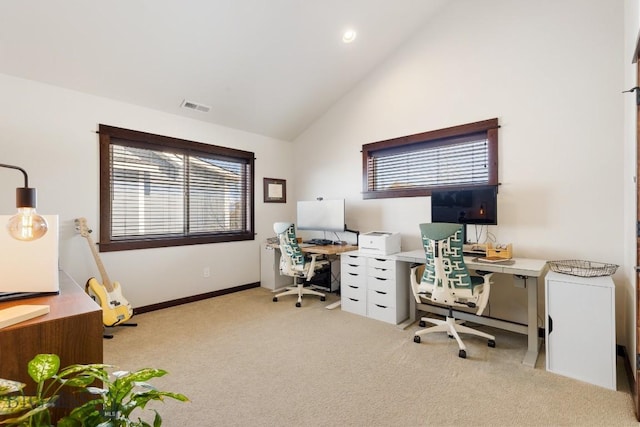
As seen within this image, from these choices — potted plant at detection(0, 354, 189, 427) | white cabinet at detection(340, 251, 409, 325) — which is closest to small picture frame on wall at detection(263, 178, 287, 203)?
white cabinet at detection(340, 251, 409, 325)

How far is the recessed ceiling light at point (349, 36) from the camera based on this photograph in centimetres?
349

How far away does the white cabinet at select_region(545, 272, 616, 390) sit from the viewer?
2.09 meters

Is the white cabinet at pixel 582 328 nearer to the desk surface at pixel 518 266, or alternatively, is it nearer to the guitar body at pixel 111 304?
the desk surface at pixel 518 266

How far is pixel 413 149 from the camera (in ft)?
12.7

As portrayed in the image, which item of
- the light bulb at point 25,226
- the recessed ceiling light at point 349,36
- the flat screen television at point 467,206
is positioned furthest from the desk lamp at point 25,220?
the recessed ceiling light at point 349,36

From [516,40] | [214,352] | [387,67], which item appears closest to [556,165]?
[516,40]

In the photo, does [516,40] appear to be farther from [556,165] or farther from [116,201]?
[116,201]

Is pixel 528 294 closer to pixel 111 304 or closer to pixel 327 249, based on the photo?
pixel 327 249

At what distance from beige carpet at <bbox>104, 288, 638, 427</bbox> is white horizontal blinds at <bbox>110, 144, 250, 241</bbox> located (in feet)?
3.89

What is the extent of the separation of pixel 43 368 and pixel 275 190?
14.0 ft

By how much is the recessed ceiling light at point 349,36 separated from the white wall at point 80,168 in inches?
81.2

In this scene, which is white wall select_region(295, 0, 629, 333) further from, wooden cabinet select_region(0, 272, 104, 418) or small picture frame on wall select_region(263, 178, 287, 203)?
wooden cabinet select_region(0, 272, 104, 418)

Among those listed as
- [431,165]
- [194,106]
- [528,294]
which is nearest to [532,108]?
[431,165]

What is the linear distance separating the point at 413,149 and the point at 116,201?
140 inches
